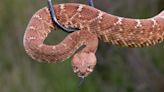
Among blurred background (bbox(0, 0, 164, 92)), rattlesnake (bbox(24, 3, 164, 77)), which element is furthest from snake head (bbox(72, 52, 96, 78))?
blurred background (bbox(0, 0, 164, 92))

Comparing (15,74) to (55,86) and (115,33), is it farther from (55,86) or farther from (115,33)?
(115,33)

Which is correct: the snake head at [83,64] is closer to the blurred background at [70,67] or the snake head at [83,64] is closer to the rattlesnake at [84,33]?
the rattlesnake at [84,33]

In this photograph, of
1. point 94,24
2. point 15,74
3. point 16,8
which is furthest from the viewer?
point 16,8

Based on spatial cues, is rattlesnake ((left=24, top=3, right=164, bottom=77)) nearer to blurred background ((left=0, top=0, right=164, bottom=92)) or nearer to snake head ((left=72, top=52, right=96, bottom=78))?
snake head ((left=72, top=52, right=96, bottom=78))

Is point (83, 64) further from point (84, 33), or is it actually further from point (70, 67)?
point (70, 67)

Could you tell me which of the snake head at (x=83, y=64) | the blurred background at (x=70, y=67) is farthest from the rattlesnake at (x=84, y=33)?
the blurred background at (x=70, y=67)

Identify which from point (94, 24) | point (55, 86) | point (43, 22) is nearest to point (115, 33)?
point (94, 24)

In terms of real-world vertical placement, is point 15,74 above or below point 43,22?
below

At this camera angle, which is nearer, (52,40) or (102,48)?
(52,40)
